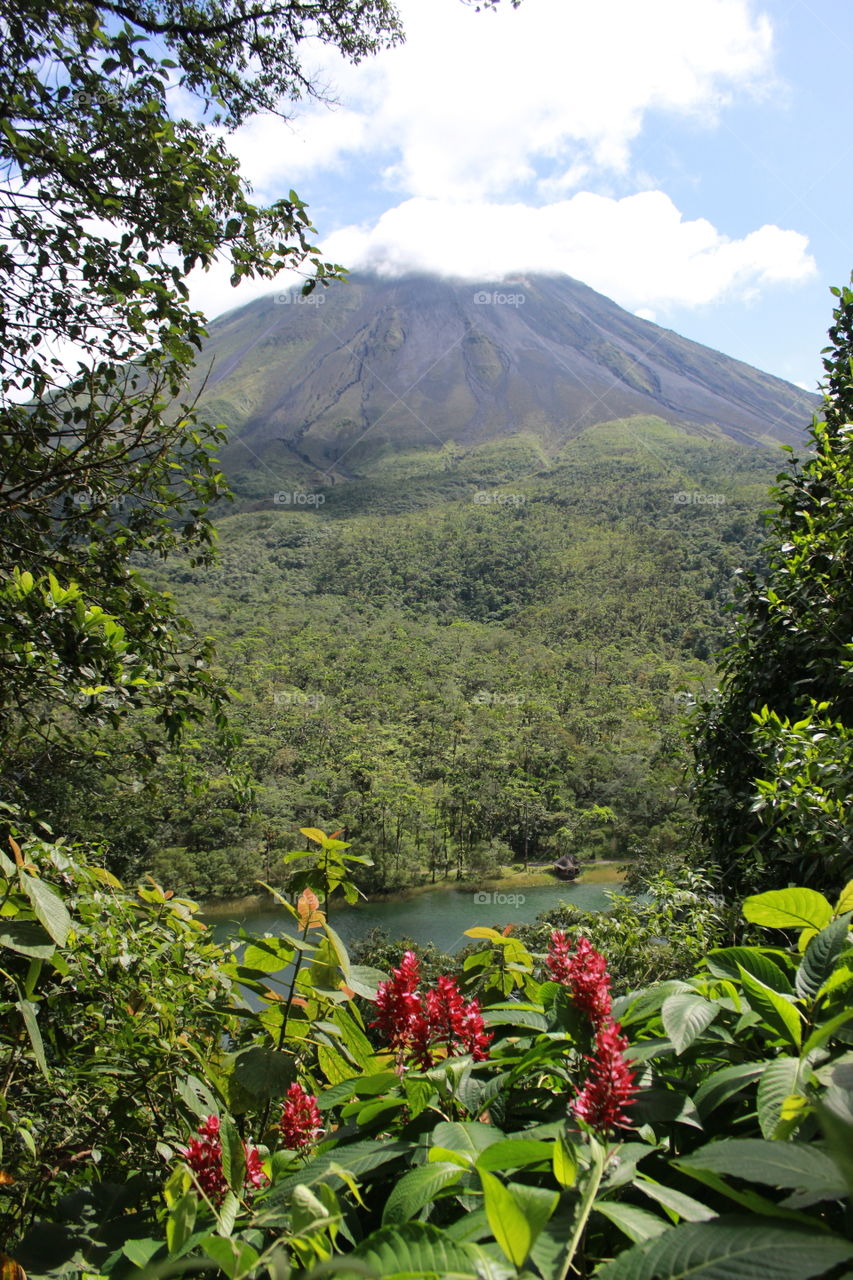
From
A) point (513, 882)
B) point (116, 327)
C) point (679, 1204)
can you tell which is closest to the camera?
point (679, 1204)

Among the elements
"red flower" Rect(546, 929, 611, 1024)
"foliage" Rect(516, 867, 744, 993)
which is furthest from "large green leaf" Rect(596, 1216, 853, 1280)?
"foliage" Rect(516, 867, 744, 993)

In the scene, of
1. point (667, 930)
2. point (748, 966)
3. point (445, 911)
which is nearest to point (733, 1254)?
point (748, 966)

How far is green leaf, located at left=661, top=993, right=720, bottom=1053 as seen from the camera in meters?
0.57

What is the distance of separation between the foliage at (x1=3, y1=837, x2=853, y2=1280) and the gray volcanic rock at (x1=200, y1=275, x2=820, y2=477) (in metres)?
102

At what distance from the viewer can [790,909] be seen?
2.35 ft

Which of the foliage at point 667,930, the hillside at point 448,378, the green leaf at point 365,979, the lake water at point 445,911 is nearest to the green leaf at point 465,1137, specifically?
the green leaf at point 365,979

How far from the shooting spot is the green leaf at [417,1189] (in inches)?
18.1

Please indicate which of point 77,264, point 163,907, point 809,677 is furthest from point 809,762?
point 77,264

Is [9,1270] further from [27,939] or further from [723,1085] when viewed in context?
[723,1085]

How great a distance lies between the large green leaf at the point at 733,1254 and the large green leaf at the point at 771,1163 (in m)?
0.02

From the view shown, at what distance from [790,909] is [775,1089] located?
242 millimetres

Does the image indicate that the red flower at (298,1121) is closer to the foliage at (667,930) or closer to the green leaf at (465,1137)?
the green leaf at (465,1137)

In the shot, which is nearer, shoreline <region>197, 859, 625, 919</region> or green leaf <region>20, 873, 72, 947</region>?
green leaf <region>20, 873, 72, 947</region>

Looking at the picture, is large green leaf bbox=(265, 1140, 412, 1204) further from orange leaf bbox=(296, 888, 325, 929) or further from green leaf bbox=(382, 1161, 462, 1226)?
orange leaf bbox=(296, 888, 325, 929)
